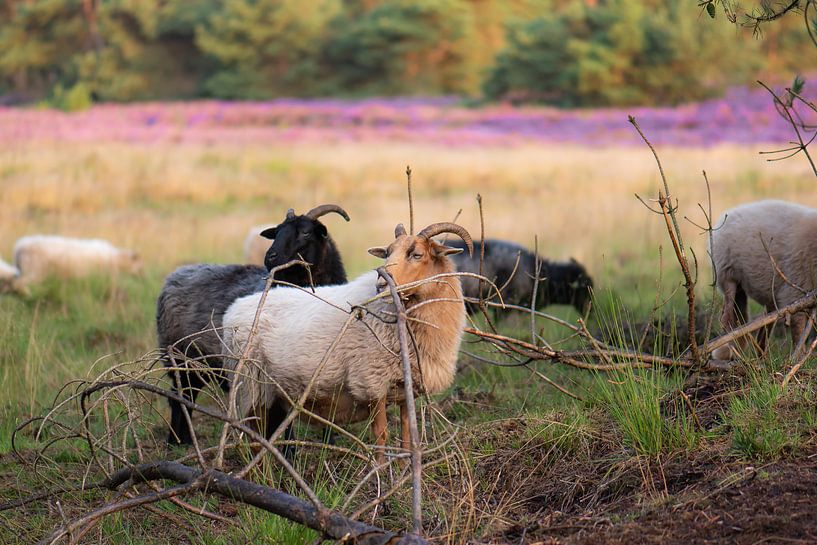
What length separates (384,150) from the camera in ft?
78.4

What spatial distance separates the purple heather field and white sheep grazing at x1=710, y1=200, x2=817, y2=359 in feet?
49.0

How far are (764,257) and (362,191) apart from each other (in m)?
12.8

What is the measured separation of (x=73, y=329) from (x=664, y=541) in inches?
281

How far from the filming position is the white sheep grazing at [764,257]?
6.93m

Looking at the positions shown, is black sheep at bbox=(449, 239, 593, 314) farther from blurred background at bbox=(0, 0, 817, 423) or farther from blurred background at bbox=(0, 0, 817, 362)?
blurred background at bbox=(0, 0, 817, 362)

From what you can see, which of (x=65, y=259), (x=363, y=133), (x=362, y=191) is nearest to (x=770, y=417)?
(x=65, y=259)

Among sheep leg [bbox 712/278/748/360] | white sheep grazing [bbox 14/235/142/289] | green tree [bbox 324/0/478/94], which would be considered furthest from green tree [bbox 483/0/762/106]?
sheep leg [bbox 712/278/748/360]

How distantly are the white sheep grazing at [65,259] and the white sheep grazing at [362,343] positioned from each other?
6781 mm

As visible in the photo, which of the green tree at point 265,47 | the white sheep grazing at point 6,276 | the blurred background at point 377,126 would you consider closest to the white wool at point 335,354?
the blurred background at point 377,126

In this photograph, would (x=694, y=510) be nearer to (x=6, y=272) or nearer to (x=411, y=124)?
(x=6, y=272)

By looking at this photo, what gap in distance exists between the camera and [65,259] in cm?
1222

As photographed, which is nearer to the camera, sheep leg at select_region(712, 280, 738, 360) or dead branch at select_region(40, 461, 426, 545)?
dead branch at select_region(40, 461, 426, 545)

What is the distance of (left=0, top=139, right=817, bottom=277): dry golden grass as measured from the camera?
14.5 metres

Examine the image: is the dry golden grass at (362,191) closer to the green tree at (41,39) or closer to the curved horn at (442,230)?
the curved horn at (442,230)
